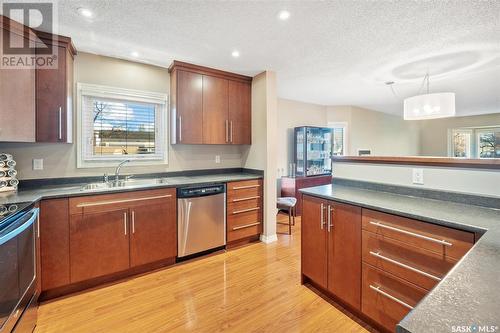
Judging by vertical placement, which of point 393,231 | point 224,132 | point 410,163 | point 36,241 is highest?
point 224,132

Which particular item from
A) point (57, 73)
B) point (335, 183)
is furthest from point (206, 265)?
point (57, 73)

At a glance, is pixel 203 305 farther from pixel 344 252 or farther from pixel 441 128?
pixel 441 128

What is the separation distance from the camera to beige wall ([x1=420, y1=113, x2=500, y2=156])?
662cm

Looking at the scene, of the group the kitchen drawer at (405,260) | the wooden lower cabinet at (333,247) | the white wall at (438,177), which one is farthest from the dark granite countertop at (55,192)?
the kitchen drawer at (405,260)

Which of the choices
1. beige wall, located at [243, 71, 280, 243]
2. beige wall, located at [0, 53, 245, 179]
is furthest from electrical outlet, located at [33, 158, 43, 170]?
beige wall, located at [243, 71, 280, 243]

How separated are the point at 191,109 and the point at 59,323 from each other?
2479mm

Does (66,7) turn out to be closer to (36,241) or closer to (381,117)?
(36,241)

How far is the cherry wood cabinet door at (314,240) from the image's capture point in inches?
76.7

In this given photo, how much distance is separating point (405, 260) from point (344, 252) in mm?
436

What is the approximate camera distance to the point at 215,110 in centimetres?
323

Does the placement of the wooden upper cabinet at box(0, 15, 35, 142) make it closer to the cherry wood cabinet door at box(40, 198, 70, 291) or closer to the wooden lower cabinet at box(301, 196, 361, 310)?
the cherry wood cabinet door at box(40, 198, 70, 291)

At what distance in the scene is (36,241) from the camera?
6.01ft

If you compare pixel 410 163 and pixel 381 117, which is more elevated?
pixel 381 117

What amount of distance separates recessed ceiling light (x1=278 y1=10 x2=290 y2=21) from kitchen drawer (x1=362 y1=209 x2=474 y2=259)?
1.70m
